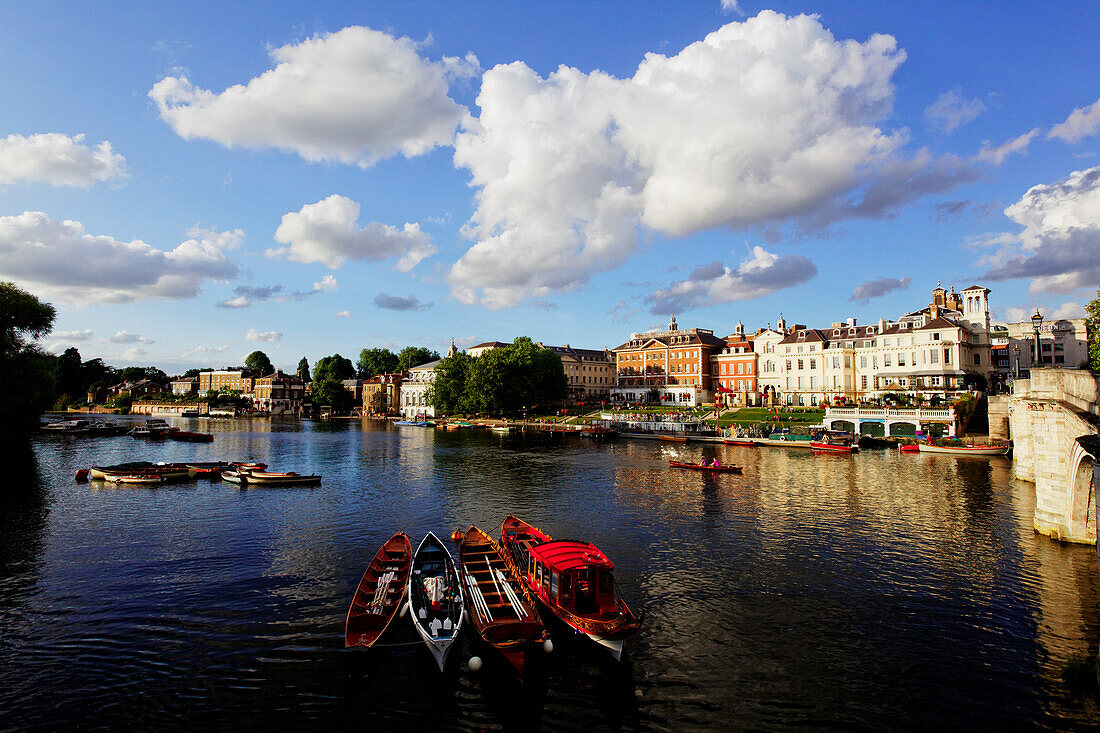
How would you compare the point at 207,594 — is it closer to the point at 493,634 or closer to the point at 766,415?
the point at 493,634

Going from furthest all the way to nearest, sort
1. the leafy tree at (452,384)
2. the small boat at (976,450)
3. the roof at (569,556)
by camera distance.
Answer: the leafy tree at (452,384)
the small boat at (976,450)
the roof at (569,556)

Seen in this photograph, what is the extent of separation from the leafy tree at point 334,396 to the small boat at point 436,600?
17391cm

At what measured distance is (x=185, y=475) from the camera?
168 ft

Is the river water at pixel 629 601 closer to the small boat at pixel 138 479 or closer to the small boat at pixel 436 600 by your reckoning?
the small boat at pixel 436 600

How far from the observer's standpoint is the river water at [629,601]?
14656mm

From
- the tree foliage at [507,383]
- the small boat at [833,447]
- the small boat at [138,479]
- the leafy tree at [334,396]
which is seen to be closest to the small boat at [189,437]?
the small boat at [138,479]

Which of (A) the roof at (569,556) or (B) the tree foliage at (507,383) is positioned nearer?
(A) the roof at (569,556)

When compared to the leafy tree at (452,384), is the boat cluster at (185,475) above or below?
below

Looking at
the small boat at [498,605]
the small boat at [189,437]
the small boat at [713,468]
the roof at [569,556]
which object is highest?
the roof at [569,556]

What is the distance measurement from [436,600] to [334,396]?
179 meters

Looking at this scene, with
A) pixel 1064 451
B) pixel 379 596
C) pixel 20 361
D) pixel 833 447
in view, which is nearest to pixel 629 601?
pixel 379 596

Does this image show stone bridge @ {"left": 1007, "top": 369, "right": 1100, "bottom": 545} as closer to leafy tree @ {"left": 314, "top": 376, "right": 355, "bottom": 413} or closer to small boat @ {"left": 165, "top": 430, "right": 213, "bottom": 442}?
small boat @ {"left": 165, "top": 430, "right": 213, "bottom": 442}

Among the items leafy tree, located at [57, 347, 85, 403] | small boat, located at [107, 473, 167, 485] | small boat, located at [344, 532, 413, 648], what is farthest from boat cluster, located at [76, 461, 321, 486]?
leafy tree, located at [57, 347, 85, 403]

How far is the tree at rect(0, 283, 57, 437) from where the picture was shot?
2117 inches
